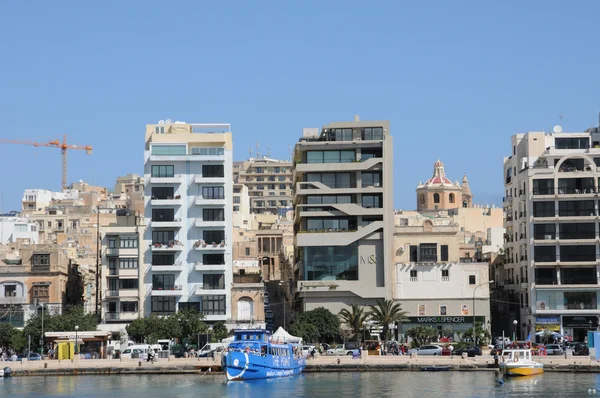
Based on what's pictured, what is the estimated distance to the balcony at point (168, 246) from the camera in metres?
117

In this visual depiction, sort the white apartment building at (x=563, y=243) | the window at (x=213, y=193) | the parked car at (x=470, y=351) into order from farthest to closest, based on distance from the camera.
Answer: the window at (x=213, y=193) → the white apartment building at (x=563, y=243) → the parked car at (x=470, y=351)

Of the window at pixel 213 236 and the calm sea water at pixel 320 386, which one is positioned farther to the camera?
the window at pixel 213 236

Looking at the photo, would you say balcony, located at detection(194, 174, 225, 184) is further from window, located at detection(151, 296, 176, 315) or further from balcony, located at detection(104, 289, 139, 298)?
balcony, located at detection(104, 289, 139, 298)

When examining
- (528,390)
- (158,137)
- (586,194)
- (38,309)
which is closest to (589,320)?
(586,194)

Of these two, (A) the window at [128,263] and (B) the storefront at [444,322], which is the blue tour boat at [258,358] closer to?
(B) the storefront at [444,322]

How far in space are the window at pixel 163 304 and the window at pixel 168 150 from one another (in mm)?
13945

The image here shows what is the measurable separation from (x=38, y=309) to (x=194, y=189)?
742 inches

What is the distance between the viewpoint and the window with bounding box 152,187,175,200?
118375 mm

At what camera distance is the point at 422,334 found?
372ft

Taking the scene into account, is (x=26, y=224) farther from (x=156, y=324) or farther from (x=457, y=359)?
(x=457, y=359)

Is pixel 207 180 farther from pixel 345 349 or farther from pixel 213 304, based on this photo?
pixel 345 349

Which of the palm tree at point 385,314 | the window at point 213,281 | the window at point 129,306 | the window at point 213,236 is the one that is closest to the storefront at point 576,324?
the palm tree at point 385,314

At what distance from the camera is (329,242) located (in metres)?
115

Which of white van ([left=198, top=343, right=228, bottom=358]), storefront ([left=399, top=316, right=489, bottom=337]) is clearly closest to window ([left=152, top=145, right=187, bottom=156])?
white van ([left=198, top=343, right=228, bottom=358])
